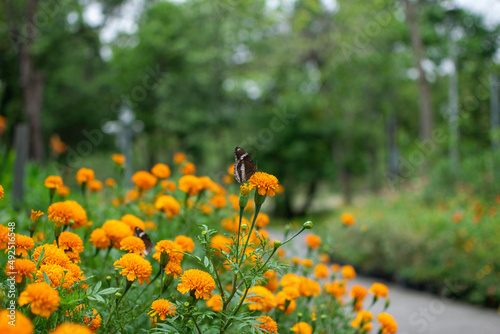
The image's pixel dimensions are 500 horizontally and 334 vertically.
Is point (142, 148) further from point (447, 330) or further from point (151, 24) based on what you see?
point (447, 330)

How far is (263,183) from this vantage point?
1.25 metres

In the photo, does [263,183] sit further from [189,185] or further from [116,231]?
[189,185]

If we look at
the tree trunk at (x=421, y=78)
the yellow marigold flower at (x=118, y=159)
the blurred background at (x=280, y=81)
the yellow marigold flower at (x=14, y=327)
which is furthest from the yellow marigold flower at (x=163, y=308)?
the tree trunk at (x=421, y=78)

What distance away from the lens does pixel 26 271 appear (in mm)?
1050

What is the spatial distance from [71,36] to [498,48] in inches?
605

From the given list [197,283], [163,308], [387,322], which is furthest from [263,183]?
[387,322]

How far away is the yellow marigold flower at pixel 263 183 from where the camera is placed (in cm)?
125

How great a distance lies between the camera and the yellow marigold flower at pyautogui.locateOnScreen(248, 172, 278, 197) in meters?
1.25

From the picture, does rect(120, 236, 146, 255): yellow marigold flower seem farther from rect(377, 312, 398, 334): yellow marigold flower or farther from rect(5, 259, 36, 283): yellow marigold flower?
rect(377, 312, 398, 334): yellow marigold flower

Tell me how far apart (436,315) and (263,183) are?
4.58 metres

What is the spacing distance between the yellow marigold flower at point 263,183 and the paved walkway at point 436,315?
109 inches

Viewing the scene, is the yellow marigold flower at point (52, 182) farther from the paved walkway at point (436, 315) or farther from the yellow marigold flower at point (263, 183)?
the paved walkway at point (436, 315)

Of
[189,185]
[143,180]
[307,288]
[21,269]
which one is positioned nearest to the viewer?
[21,269]

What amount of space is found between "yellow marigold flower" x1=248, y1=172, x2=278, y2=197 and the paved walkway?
277cm
